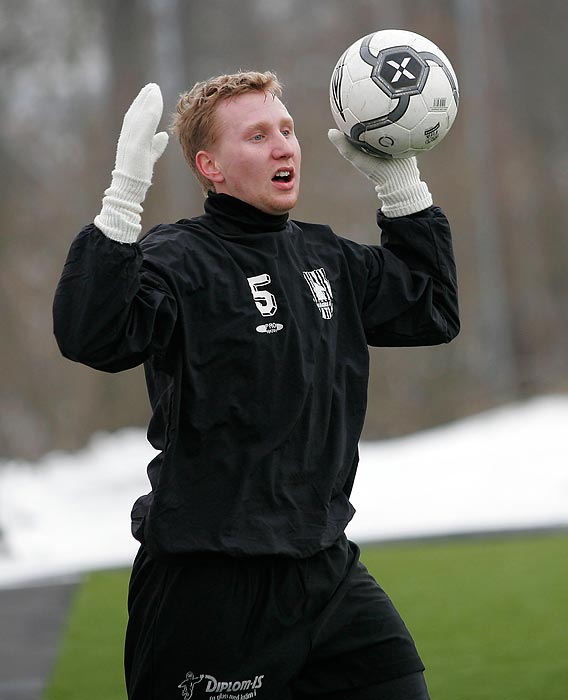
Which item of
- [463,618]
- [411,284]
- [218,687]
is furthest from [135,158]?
[463,618]

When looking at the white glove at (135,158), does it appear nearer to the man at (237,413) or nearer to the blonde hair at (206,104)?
the man at (237,413)

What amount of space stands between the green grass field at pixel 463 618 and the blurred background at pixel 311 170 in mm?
5667

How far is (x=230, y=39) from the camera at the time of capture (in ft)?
47.1

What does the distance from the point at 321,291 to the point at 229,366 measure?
0.31 meters

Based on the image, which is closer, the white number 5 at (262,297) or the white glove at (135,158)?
the white glove at (135,158)

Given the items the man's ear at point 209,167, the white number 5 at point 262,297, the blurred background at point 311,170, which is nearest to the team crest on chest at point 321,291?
the white number 5 at point 262,297

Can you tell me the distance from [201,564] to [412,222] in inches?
39.8

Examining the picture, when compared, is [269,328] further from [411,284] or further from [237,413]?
[411,284]

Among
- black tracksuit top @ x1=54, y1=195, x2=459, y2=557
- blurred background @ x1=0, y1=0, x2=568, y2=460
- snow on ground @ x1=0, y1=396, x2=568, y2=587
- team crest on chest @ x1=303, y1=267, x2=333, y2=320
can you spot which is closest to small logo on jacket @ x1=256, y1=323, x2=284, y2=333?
black tracksuit top @ x1=54, y1=195, x2=459, y2=557

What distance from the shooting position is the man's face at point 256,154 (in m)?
2.93

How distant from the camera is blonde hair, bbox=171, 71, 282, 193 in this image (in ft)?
9.77

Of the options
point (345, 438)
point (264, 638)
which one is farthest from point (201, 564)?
point (345, 438)

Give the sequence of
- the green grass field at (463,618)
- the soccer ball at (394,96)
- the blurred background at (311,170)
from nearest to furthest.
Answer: the soccer ball at (394,96)
the green grass field at (463,618)
the blurred background at (311,170)

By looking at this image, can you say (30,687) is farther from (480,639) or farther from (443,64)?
(443,64)
